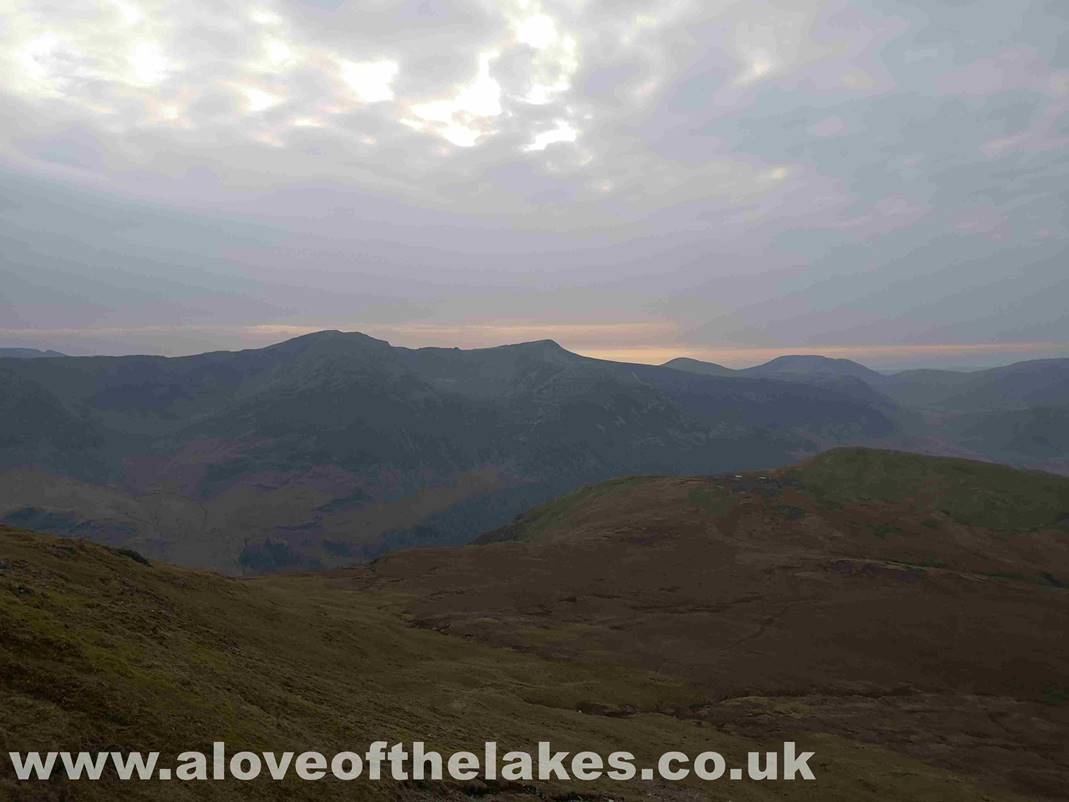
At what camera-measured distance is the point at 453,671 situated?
2108 inches

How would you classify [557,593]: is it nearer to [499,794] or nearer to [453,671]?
[453,671]

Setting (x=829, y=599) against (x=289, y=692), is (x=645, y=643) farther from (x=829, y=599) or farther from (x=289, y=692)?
(x=289, y=692)

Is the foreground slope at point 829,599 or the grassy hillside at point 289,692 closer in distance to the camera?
the grassy hillside at point 289,692

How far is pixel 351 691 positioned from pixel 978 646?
82.5 m

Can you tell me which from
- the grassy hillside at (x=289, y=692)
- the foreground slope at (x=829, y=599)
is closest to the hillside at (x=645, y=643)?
the grassy hillside at (x=289, y=692)

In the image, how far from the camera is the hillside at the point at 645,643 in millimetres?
23622

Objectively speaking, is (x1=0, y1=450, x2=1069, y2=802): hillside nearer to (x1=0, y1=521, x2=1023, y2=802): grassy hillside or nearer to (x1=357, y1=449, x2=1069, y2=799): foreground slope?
(x1=0, y1=521, x2=1023, y2=802): grassy hillside

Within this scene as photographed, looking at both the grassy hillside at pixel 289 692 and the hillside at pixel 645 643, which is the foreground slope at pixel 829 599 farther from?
the grassy hillside at pixel 289 692

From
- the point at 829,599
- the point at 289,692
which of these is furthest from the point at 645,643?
the point at 289,692

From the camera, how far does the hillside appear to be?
23.6 m

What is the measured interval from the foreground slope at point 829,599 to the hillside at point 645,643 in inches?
19.1

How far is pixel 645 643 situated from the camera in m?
76.6

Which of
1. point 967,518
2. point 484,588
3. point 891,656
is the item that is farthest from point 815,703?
point 967,518

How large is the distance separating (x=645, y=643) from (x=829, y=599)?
116 feet
